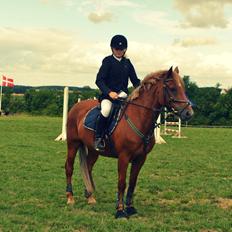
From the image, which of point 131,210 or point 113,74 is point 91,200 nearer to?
point 131,210

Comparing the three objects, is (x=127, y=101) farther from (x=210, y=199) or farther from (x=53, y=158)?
(x=53, y=158)

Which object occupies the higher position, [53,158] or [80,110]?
[80,110]

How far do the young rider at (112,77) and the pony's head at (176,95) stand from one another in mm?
933

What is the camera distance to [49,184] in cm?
1005

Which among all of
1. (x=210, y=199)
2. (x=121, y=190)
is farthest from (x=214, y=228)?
(x=210, y=199)

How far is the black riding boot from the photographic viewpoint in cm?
744

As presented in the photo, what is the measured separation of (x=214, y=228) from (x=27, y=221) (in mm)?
3001

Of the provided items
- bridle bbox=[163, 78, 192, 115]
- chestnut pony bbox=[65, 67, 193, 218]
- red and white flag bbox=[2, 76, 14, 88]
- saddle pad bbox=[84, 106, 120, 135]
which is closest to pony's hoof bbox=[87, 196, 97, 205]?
chestnut pony bbox=[65, 67, 193, 218]

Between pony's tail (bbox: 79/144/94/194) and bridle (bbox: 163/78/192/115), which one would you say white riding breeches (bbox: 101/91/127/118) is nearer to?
bridle (bbox: 163/78/192/115)

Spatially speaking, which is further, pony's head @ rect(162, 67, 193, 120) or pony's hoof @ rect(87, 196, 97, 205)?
pony's hoof @ rect(87, 196, 97, 205)

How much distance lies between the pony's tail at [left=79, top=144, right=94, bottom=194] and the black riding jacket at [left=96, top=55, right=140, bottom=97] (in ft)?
5.53

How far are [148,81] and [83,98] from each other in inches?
2340

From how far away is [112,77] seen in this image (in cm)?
760

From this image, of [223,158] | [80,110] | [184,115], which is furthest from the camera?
[223,158]
